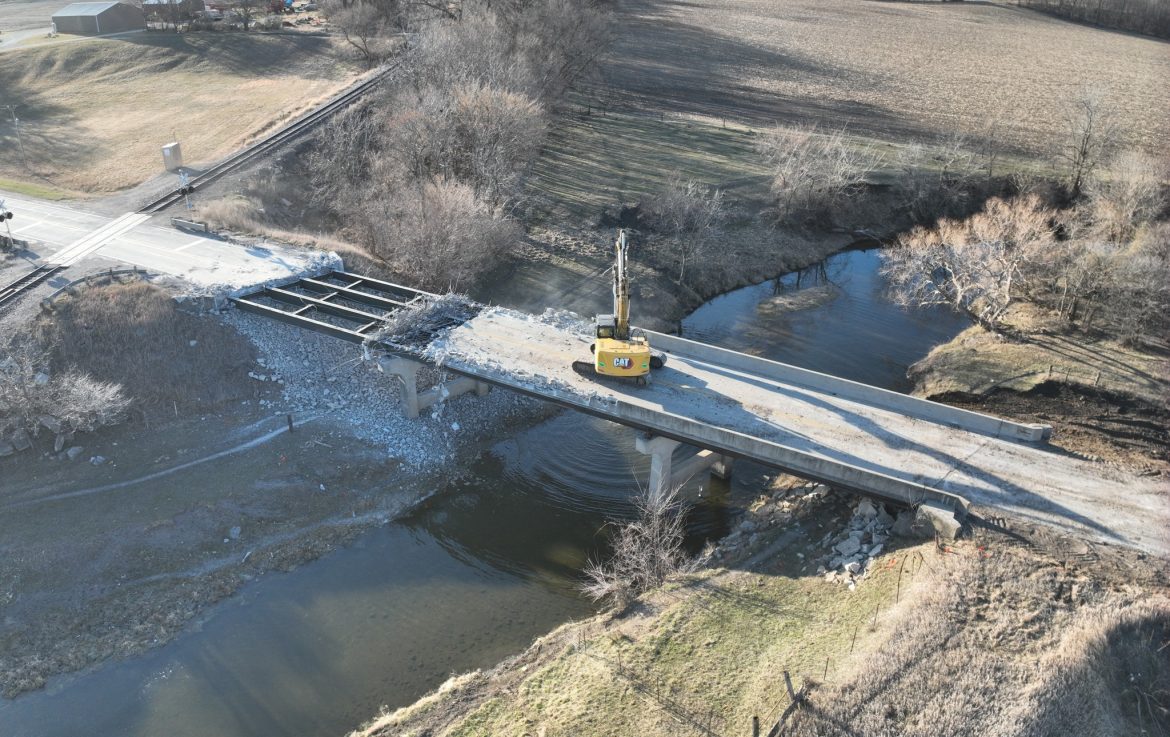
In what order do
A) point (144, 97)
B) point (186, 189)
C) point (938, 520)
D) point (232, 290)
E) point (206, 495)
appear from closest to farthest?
point (938, 520) < point (206, 495) < point (232, 290) < point (186, 189) < point (144, 97)

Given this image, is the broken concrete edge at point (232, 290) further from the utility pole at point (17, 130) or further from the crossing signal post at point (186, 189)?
the utility pole at point (17, 130)

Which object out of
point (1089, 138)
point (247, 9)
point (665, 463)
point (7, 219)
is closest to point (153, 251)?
point (7, 219)

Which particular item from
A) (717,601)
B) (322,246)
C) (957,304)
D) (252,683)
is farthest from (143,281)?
(957,304)

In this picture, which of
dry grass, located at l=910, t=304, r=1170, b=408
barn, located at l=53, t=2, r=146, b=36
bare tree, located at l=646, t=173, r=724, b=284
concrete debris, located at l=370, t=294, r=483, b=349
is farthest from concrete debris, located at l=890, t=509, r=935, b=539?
barn, located at l=53, t=2, r=146, b=36

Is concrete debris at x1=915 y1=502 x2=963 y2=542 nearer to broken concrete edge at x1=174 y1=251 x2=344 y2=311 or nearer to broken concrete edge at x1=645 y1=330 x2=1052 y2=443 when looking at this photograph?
broken concrete edge at x1=645 y1=330 x2=1052 y2=443

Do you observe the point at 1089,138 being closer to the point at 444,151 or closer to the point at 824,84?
the point at 824,84

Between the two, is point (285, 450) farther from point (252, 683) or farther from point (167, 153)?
point (167, 153)
